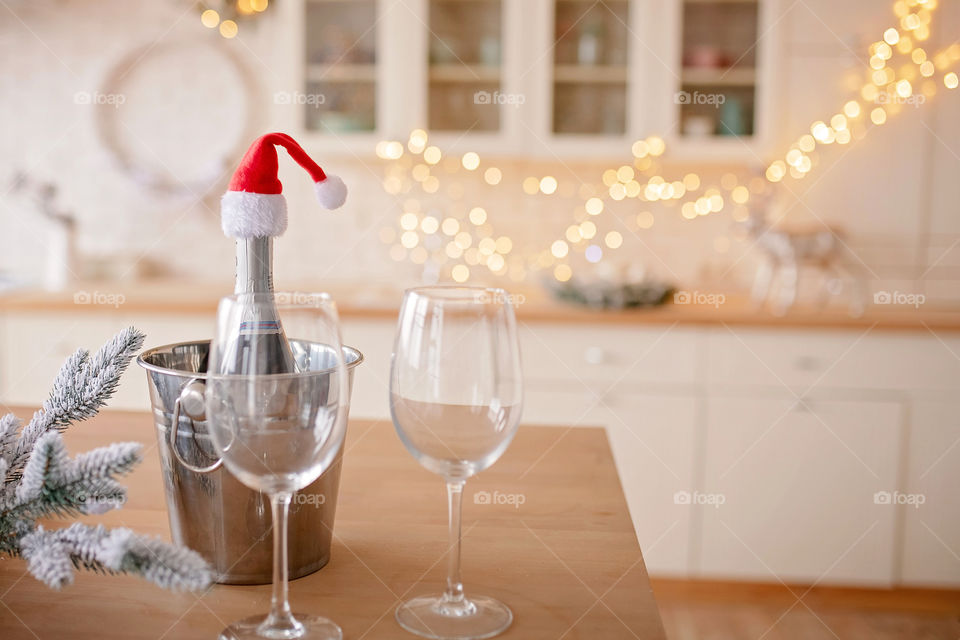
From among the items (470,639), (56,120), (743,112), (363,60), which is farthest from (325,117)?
(470,639)

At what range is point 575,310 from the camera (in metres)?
2.29

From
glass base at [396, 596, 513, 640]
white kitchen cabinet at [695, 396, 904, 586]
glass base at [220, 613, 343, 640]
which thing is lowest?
white kitchen cabinet at [695, 396, 904, 586]

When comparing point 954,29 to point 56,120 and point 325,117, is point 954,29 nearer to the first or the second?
point 325,117

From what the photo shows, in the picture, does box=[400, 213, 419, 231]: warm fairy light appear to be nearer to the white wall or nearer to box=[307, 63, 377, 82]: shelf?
the white wall

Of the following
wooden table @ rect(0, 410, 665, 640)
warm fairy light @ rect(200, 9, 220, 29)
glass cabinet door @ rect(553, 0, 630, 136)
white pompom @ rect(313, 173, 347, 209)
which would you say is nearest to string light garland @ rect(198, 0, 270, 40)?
warm fairy light @ rect(200, 9, 220, 29)

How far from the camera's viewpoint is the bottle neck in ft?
2.16

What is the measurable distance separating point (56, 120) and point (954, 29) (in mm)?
2895

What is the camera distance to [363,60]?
8.23ft

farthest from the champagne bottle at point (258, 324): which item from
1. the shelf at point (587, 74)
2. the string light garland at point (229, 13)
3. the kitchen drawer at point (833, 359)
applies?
the string light garland at point (229, 13)

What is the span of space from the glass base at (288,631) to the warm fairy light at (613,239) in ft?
7.53

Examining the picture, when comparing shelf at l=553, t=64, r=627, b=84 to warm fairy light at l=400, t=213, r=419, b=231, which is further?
warm fairy light at l=400, t=213, r=419, b=231

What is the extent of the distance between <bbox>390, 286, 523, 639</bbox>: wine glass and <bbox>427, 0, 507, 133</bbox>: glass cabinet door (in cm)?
203

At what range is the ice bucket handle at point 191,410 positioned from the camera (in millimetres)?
587

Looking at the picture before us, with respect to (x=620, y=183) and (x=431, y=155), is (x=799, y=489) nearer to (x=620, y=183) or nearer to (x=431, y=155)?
(x=620, y=183)
